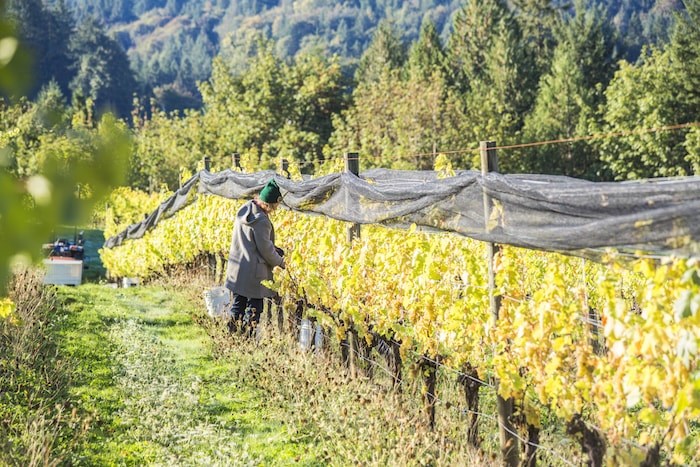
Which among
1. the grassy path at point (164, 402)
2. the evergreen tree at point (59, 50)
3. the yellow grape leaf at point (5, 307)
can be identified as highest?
the evergreen tree at point (59, 50)

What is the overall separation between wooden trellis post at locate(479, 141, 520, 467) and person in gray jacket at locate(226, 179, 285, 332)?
278 centimetres

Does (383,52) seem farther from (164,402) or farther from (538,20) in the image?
(164,402)

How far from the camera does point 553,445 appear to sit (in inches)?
171

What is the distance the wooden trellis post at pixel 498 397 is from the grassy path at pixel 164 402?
1124 mm

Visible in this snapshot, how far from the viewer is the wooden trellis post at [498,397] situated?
13.2ft

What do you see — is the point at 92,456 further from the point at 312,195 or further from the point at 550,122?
the point at 550,122

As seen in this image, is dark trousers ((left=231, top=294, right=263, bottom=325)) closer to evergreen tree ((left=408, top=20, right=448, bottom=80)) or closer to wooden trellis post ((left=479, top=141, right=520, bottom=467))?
wooden trellis post ((left=479, top=141, right=520, bottom=467))

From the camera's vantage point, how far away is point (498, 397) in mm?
4082

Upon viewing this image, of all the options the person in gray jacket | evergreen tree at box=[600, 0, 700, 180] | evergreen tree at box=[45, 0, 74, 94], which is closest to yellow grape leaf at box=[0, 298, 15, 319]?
the person in gray jacket

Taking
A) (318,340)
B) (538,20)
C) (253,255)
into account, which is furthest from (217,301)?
(538,20)

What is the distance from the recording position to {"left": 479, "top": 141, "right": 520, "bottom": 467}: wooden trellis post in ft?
13.2

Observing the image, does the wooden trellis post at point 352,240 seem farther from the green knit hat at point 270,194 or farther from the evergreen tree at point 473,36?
the evergreen tree at point 473,36

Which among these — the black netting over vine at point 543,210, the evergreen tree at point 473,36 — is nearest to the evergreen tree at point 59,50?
the evergreen tree at point 473,36

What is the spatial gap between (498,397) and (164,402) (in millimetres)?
2457
